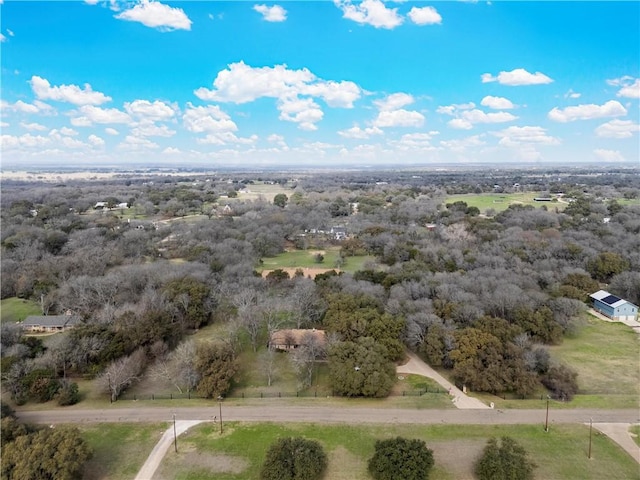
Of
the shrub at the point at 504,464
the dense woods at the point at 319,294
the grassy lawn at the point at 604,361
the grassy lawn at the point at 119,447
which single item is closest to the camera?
the shrub at the point at 504,464

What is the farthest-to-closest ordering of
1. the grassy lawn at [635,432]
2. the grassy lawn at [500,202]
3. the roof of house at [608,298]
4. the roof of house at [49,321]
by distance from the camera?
1. the grassy lawn at [500,202]
2. the roof of house at [608,298]
3. the roof of house at [49,321]
4. the grassy lawn at [635,432]

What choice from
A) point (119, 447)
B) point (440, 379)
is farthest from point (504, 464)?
point (119, 447)

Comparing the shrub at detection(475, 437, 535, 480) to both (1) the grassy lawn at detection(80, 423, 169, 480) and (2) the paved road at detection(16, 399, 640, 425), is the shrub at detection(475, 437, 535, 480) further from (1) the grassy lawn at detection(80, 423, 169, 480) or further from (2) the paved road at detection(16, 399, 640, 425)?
(1) the grassy lawn at detection(80, 423, 169, 480)

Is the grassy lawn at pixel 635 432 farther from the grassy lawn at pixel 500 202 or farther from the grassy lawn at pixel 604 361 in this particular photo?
the grassy lawn at pixel 500 202

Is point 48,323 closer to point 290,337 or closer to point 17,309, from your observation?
point 17,309

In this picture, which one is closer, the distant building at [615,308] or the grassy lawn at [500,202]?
the distant building at [615,308]

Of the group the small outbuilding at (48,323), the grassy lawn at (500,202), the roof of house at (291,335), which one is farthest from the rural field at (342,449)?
the grassy lawn at (500,202)
